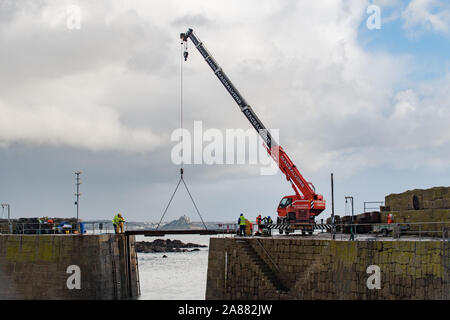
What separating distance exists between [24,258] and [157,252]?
71814 millimetres

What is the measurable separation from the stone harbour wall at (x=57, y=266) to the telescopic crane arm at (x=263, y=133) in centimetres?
1285

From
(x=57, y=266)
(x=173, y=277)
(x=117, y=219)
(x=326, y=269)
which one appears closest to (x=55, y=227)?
(x=117, y=219)

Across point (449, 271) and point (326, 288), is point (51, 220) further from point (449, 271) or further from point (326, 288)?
point (449, 271)

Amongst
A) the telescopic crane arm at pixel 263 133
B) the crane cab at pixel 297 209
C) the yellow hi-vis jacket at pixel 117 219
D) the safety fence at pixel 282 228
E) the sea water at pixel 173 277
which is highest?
the telescopic crane arm at pixel 263 133

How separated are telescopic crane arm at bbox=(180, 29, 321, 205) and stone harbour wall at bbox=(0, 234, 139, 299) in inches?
506

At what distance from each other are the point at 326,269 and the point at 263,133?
16140 millimetres

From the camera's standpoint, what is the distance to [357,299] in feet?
77.0

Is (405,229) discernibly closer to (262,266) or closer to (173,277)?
(262,266)

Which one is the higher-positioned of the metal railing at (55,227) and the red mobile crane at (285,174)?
the red mobile crane at (285,174)

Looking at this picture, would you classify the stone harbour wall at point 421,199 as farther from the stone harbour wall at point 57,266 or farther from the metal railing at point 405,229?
the stone harbour wall at point 57,266

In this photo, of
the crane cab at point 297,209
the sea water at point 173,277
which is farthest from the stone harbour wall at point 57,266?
the crane cab at point 297,209

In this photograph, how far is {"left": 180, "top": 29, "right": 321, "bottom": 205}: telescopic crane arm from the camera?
37.8 m

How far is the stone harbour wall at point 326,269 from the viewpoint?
21.9m
